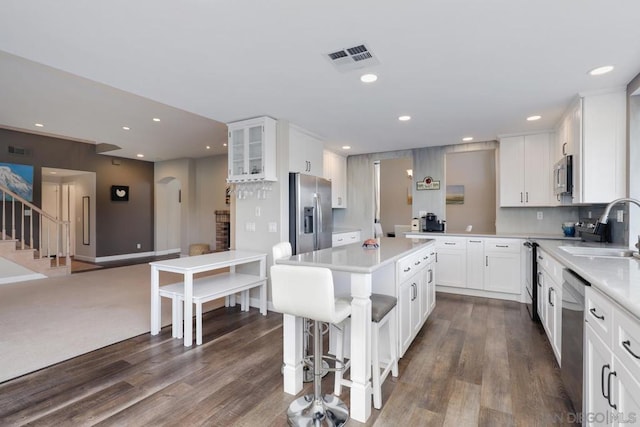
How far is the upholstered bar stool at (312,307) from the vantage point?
172 cm

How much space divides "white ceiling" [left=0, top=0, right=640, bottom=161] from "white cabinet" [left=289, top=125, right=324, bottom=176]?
0.92 ft

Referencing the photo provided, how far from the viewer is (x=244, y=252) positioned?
4.02 metres

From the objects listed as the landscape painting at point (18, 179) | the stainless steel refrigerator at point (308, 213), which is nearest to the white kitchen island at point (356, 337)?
the stainless steel refrigerator at point (308, 213)

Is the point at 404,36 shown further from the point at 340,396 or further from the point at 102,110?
the point at 102,110

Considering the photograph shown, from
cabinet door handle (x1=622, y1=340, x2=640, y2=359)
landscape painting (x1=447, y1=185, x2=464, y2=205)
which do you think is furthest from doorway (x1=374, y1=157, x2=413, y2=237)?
cabinet door handle (x1=622, y1=340, x2=640, y2=359)

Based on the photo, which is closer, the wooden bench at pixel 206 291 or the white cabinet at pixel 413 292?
the white cabinet at pixel 413 292

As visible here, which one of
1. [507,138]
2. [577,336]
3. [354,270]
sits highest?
[507,138]

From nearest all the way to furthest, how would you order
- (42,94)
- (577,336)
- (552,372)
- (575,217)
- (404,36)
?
(577,336), (404,36), (552,372), (42,94), (575,217)

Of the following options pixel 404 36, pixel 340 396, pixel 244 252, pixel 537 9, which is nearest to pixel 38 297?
pixel 244 252

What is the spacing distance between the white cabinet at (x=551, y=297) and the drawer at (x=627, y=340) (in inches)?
46.0

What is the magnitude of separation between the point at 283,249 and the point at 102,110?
156 inches

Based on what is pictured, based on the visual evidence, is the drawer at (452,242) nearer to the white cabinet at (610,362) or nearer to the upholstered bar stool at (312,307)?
the white cabinet at (610,362)

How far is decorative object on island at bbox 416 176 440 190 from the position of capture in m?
5.45

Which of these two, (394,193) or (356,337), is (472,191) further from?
(356,337)
